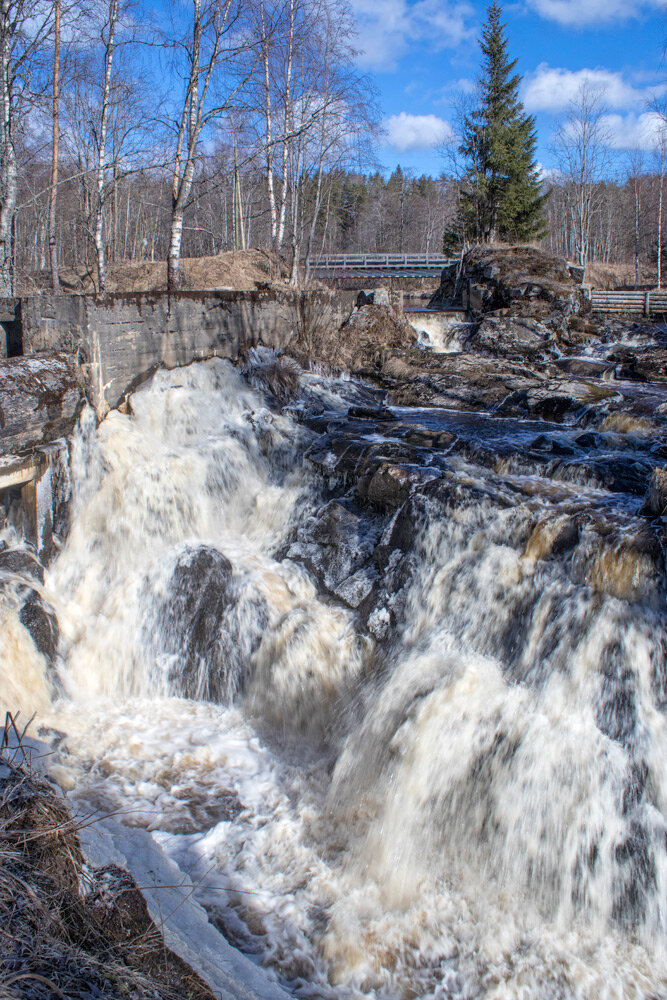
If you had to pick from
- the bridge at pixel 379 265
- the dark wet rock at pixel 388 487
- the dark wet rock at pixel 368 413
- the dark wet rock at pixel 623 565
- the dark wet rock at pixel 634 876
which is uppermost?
the bridge at pixel 379 265

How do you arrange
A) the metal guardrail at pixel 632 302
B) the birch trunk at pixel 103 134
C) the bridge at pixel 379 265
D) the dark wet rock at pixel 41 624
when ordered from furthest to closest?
the bridge at pixel 379 265, the metal guardrail at pixel 632 302, the birch trunk at pixel 103 134, the dark wet rock at pixel 41 624

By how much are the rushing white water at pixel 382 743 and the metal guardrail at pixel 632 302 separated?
15.1 metres

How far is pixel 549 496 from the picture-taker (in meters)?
6.11

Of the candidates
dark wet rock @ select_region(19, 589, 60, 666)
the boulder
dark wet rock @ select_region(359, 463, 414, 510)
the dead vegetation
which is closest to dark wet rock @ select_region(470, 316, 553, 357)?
dark wet rock @ select_region(359, 463, 414, 510)

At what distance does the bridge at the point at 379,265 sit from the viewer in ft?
83.0

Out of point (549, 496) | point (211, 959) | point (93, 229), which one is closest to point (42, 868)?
point (211, 959)

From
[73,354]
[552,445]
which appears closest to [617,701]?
[552,445]

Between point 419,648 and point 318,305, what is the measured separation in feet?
26.4

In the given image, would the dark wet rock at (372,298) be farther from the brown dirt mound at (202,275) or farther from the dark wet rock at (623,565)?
the dark wet rock at (623,565)

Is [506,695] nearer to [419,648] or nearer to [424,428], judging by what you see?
[419,648]

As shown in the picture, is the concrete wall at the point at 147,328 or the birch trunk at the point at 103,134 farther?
the birch trunk at the point at 103,134

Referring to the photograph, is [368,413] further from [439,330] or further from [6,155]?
[6,155]

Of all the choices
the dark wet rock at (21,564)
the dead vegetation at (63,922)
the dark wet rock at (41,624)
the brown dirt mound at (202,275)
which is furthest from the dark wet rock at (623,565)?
the brown dirt mound at (202,275)

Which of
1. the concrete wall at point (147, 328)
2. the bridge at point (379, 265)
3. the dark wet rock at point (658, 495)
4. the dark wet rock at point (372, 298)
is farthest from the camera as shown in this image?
the bridge at point (379, 265)
